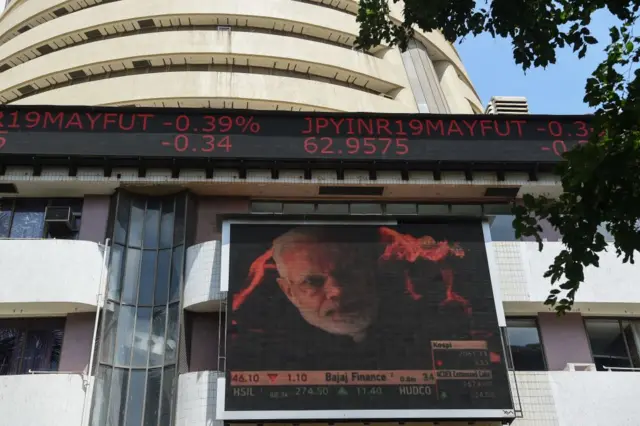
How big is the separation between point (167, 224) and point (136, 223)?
0.84m

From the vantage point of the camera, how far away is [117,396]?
15.1m

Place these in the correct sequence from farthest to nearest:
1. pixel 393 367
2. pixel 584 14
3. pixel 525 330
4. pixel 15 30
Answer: pixel 15 30 < pixel 525 330 < pixel 393 367 < pixel 584 14

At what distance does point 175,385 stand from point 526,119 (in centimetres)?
1195

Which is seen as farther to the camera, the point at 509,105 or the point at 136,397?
the point at 509,105

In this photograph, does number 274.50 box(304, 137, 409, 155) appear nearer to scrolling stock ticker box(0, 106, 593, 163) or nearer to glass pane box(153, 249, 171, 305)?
scrolling stock ticker box(0, 106, 593, 163)

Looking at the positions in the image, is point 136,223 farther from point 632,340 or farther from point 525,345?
point 632,340

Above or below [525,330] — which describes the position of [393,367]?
below

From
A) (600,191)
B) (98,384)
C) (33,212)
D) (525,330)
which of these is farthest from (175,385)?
(600,191)

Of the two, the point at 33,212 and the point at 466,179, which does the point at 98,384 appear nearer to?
the point at 33,212

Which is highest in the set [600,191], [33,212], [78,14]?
[78,14]

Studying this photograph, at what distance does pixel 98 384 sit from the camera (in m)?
14.9

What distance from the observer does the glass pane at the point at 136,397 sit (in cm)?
1498

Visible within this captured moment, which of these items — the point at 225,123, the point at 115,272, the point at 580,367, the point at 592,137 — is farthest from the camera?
the point at 225,123

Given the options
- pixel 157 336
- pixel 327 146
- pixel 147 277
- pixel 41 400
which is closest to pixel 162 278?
pixel 147 277
